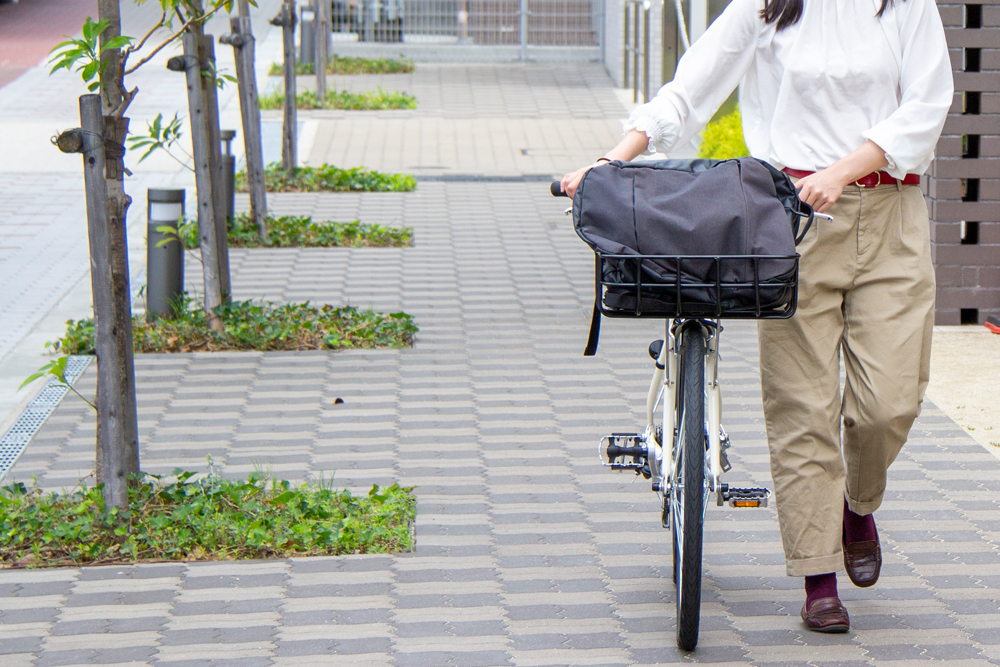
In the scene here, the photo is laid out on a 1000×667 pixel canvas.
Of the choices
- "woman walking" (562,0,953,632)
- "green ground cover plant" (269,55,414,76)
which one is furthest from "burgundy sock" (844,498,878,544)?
"green ground cover plant" (269,55,414,76)

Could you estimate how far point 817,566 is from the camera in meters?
3.41

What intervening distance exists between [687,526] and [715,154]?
734 cm

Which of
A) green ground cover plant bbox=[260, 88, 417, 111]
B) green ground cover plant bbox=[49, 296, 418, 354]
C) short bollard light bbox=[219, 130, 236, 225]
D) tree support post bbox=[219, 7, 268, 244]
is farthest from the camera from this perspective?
green ground cover plant bbox=[260, 88, 417, 111]

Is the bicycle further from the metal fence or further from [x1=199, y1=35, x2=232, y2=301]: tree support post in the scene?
the metal fence

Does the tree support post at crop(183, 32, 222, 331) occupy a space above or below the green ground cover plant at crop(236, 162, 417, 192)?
above

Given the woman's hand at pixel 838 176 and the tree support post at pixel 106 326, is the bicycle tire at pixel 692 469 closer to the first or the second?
the woman's hand at pixel 838 176

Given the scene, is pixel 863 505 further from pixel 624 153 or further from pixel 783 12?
pixel 783 12

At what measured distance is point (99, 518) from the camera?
13.6 ft

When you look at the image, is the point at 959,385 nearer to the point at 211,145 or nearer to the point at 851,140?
the point at 851,140

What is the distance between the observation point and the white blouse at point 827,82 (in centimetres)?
323

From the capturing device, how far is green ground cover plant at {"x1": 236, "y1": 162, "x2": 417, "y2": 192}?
11.9 m

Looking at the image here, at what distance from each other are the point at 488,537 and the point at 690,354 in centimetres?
125

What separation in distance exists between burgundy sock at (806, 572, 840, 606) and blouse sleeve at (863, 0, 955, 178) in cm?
106

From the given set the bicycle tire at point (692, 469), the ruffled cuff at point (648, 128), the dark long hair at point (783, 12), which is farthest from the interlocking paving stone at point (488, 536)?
the dark long hair at point (783, 12)
